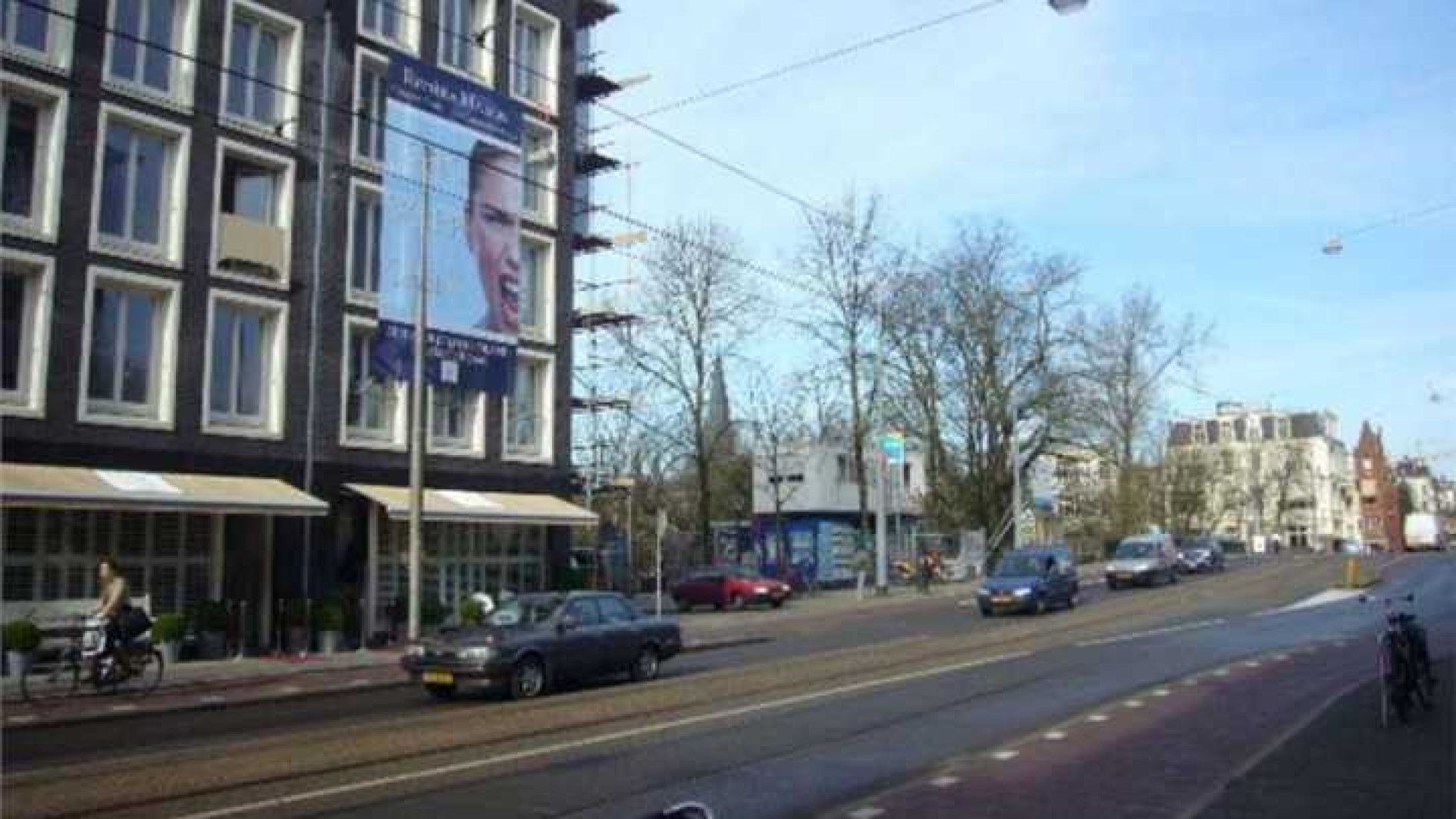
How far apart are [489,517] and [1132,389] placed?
4897cm

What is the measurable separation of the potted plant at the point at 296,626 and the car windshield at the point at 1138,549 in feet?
97.2

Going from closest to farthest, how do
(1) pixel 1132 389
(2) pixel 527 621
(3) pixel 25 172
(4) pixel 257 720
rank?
(4) pixel 257 720 → (2) pixel 527 621 → (3) pixel 25 172 → (1) pixel 1132 389

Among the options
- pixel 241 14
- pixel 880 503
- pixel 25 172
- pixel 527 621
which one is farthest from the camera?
pixel 880 503

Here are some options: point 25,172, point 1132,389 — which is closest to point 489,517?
point 25,172

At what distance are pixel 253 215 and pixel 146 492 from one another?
7424 millimetres

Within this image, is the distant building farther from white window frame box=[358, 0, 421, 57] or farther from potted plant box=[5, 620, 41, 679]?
potted plant box=[5, 620, 41, 679]

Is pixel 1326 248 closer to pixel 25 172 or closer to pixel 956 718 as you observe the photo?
pixel 956 718

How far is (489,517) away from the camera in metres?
29.5

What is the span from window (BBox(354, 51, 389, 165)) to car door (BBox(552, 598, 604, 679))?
1538 centimetres

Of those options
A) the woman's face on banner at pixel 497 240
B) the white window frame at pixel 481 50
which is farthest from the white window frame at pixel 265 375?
the white window frame at pixel 481 50

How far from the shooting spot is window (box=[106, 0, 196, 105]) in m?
24.3

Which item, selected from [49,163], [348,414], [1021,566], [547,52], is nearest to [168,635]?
[348,414]

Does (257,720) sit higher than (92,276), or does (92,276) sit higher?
(92,276)

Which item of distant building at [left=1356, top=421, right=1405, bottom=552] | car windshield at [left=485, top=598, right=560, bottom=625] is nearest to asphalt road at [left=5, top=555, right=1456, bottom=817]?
car windshield at [left=485, top=598, right=560, bottom=625]
